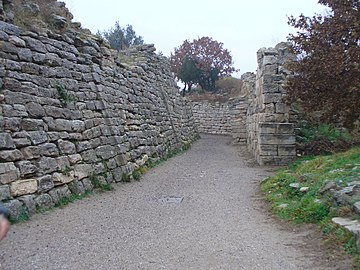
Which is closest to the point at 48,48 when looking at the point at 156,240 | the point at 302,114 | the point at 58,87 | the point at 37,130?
the point at 58,87

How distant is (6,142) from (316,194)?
489cm

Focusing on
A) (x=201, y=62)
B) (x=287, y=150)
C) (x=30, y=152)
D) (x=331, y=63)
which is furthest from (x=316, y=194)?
(x=201, y=62)

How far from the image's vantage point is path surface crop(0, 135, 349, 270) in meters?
4.29

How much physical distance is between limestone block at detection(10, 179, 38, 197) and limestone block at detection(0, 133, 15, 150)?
557 mm

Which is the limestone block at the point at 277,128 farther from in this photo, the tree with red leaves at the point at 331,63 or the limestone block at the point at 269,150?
the tree with red leaves at the point at 331,63

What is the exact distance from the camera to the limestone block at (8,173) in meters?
5.72

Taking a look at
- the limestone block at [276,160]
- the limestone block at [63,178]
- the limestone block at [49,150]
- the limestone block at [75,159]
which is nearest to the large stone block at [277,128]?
the limestone block at [276,160]

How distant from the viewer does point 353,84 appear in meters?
8.97

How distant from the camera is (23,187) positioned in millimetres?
5992

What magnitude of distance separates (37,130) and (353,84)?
6858 millimetres

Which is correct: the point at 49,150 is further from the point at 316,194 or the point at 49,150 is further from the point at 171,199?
the point at 316,194

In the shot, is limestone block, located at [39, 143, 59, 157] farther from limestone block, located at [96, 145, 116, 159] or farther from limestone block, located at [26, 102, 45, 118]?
limestone block, located at [96, 145, 116, 159]

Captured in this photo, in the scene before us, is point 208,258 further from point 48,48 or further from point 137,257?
point 48,48

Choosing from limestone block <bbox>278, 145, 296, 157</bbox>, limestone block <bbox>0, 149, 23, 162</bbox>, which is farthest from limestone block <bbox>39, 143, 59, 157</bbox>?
limestone block <bbox>278, 145, 296, 157</bbox>
